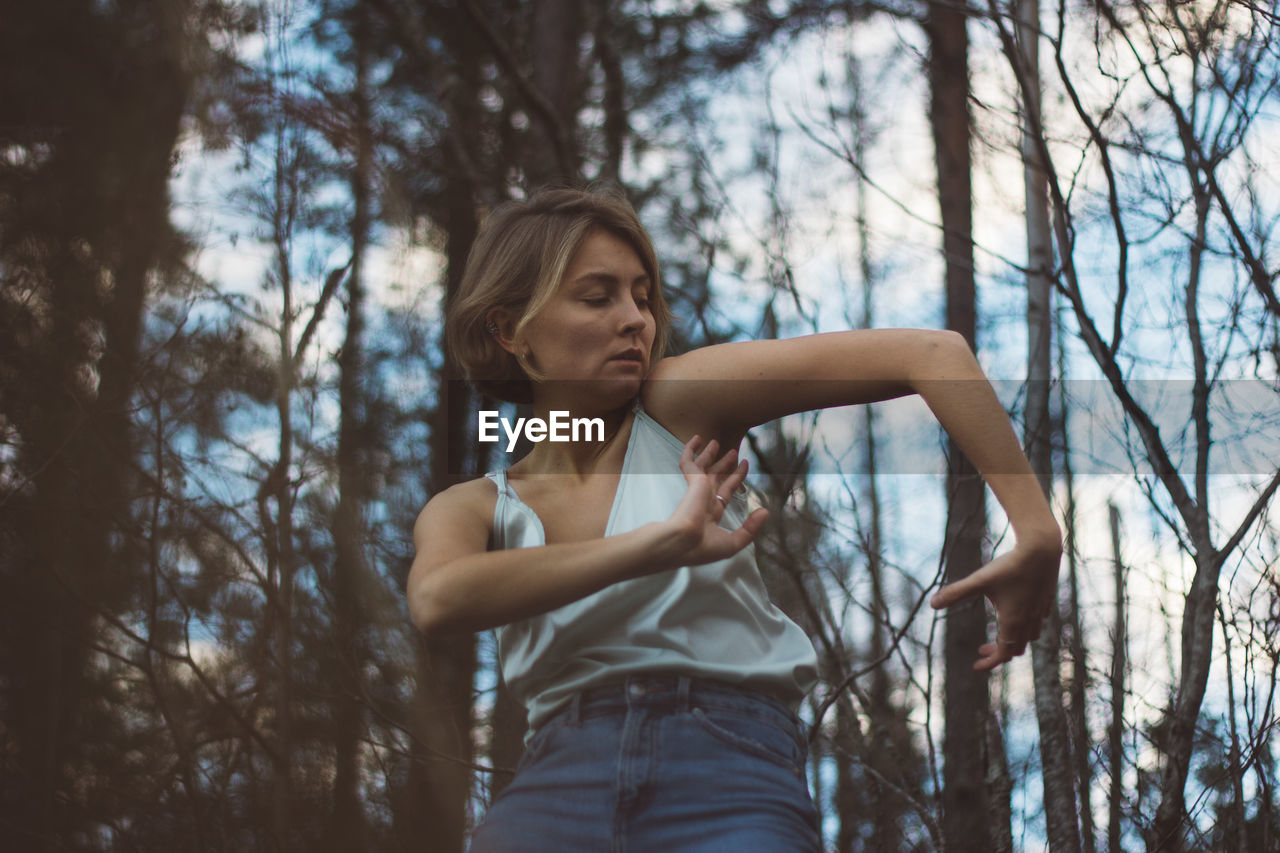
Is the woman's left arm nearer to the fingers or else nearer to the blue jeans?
the fingers

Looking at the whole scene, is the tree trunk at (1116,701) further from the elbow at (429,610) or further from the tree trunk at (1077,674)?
the elbow at (429,610)

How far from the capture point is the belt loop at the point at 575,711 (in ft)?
3.86

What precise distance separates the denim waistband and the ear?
0.52m

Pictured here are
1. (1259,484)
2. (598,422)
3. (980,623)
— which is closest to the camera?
(598,422)

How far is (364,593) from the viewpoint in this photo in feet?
10.8

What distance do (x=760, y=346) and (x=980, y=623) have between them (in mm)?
2098

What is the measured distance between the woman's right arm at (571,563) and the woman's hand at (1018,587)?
0.24m

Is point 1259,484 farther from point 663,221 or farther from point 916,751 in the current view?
point 663,221

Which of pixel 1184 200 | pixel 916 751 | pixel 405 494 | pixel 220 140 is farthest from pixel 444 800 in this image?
pixel 1184 200

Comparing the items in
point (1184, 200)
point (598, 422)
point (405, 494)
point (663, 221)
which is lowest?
point (598, 422)

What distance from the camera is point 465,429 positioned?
3.89m

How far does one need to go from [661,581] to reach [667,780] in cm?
22

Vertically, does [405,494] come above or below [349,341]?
below

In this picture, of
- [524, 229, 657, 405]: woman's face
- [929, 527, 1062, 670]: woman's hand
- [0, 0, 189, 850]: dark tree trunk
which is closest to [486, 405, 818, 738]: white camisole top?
[524, 229, 657, 405]: woman's face
